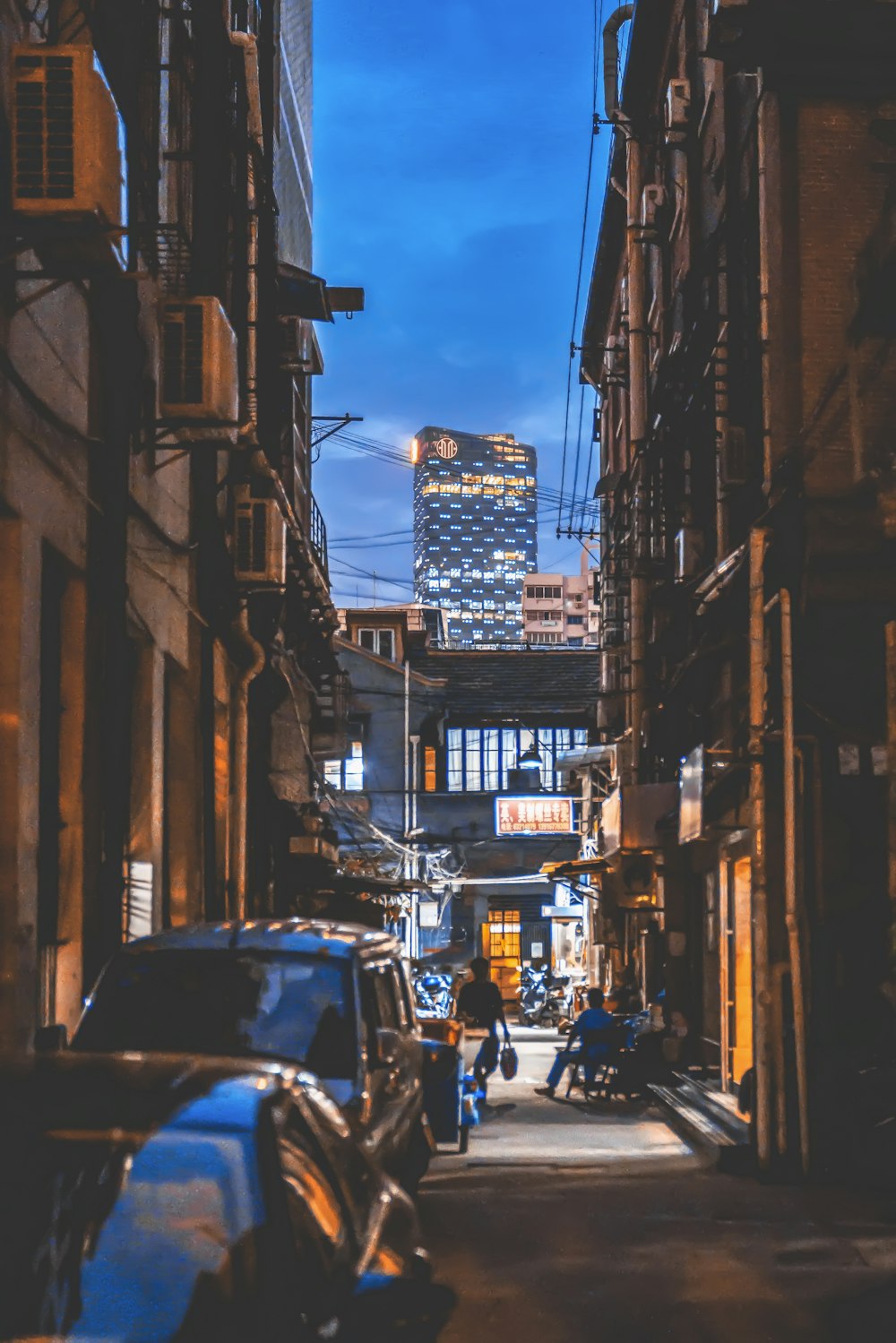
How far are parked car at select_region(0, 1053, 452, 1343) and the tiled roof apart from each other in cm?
→ 4661

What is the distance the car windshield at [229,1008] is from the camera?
28.2 feet

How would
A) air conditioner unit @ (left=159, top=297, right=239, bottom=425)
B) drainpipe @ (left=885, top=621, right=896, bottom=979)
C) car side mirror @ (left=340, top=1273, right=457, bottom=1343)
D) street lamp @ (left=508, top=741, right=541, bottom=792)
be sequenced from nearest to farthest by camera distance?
car side mirror @ (left=340, top=1273, right=457, bottom=1343) < drainpipe @ (left=885, top=621, right=896, bottom=979) < air conditioner unit @ (left=159, top=297, right=239, bottom=425) < street lamp @ (left=508, top=741, right=541, bottom=792)

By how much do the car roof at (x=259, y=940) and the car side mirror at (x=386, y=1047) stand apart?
47 centimetres

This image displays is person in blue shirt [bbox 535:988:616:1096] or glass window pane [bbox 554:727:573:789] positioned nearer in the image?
person in blue shirt [bbox 535:988:616:1096]

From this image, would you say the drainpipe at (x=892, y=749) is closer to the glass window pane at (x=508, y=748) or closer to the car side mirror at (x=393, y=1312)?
the car side mirror at (x=393, y=1312)

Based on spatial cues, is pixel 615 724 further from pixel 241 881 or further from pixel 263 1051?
pixel 263 1051

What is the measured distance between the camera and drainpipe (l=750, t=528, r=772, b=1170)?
14281 mm

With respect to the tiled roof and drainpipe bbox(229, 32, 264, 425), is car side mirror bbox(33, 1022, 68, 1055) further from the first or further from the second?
the tiled roof

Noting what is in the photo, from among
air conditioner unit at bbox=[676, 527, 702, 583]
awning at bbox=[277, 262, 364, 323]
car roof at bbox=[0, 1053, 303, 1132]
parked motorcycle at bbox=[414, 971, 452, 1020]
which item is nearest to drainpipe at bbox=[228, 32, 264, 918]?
awning at bbox=[277, 262, 364, 323]

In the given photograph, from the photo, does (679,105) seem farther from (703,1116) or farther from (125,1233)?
(125,1233)

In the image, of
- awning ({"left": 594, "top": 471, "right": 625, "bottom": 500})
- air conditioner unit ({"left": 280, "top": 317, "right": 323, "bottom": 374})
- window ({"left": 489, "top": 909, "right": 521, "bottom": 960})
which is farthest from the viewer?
window ({"left": 489, "top": 909, "right": 521, "bottom": 960})

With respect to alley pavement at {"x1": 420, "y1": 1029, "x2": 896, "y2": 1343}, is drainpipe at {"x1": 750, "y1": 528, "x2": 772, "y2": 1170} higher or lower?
higher

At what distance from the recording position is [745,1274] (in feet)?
31.2

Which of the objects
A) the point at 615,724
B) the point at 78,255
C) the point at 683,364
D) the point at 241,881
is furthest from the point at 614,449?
the point at 78,255
